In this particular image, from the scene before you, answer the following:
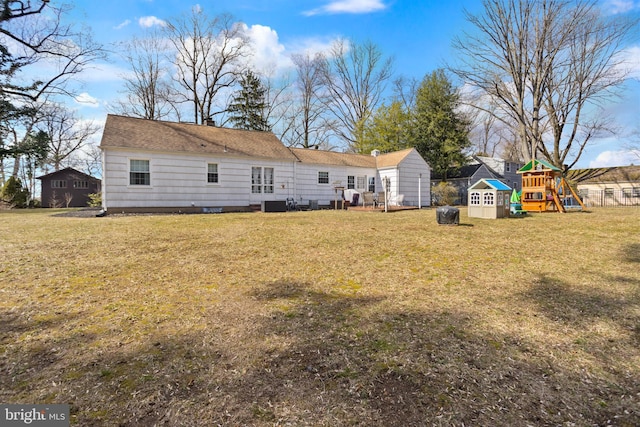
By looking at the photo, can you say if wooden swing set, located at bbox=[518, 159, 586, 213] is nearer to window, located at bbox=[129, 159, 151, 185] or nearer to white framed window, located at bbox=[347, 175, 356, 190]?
white framed window, located at bbox=[347, 175, 356, 190]

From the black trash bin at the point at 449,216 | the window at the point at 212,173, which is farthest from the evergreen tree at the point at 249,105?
the black trash bin at the point at 449,216

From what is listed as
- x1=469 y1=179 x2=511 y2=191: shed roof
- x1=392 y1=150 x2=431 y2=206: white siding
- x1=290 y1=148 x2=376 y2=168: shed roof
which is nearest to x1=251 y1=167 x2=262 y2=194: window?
x1=290 y1=148 x2=376 y2=168: shed roof

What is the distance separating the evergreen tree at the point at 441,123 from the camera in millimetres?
29547

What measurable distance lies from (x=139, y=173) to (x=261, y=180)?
6056 mm

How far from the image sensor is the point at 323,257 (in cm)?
558

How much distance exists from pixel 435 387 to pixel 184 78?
3277cm

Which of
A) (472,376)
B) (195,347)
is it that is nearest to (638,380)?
(472,376)

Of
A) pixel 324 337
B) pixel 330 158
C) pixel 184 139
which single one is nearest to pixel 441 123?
pixel 330 158

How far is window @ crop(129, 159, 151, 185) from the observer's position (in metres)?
14.0

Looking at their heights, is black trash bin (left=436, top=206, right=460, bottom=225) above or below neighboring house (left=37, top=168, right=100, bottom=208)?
below

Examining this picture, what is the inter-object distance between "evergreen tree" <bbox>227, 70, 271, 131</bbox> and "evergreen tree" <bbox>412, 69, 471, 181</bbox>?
53.4 ft

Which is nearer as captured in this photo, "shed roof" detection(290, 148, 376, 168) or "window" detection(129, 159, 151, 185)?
"window" detection(129, 159, 151, 185)

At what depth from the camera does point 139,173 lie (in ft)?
46.3

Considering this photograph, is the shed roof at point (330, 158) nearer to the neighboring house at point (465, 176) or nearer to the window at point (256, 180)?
the window at point (256, 180)
